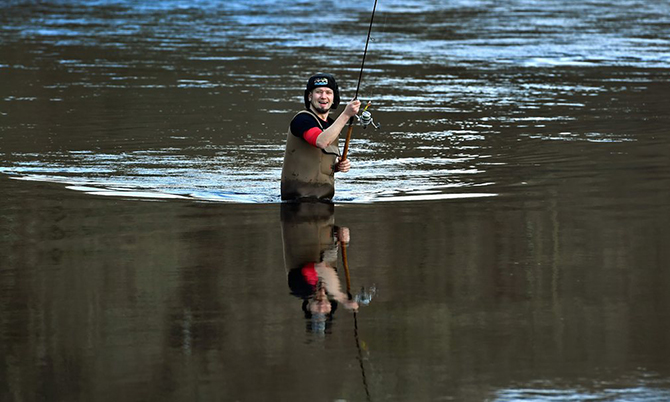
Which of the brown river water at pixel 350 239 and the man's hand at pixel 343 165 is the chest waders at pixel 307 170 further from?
the brown river water at pixel 350 239

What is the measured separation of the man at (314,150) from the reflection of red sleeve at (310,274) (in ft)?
6.50

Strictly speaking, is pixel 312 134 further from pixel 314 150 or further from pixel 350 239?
pixel 350 239

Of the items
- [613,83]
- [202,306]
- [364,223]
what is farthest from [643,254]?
[613,83]

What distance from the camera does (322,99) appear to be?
10.6 metres

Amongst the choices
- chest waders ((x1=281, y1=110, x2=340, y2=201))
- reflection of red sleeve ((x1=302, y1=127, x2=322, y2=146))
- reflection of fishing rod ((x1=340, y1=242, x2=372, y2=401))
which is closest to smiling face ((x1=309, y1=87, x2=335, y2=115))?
reflection of red sleeve ((x1=302, y1=127, x2=322, y2=146))

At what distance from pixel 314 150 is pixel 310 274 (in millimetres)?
2674

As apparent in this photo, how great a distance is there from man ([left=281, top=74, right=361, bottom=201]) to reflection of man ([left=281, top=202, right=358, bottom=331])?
0.13 metres

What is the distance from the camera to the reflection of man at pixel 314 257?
750 cm

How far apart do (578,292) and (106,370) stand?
2.71m

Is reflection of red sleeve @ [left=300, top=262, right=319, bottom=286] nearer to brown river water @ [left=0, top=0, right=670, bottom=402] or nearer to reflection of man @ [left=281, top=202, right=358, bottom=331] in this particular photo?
reflection of man @ [left=281, top=202, right=358, bottom=331]

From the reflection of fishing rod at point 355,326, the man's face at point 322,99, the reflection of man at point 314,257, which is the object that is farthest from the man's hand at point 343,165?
the reflection of fishing rod at point 355,326

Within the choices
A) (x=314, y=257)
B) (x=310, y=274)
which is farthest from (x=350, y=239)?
(x=310, y=274)

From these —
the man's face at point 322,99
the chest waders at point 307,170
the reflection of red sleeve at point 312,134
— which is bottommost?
the chest waders at point 307,170

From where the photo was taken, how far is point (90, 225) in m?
9.97
